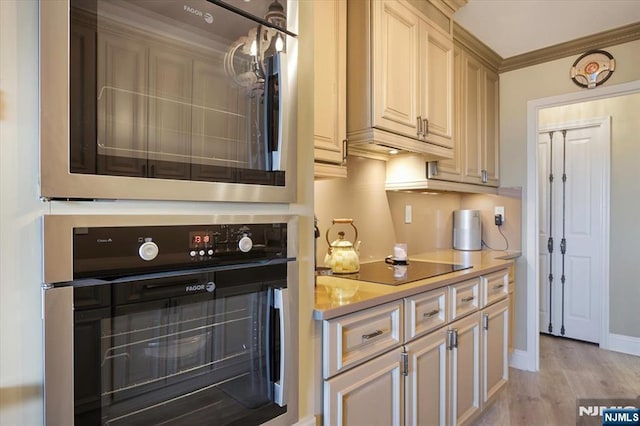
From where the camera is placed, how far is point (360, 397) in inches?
52.2

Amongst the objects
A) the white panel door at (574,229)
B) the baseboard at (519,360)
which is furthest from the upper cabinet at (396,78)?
the white panel door at (574,229)

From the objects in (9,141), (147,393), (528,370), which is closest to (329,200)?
(147,393)

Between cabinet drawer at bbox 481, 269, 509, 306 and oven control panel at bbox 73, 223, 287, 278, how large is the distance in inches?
63.5

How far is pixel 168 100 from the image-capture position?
792 mm

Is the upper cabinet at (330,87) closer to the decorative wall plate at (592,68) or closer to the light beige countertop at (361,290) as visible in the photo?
the light beige countertop at (361,290)

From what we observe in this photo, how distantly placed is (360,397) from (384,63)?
1449 millimetres

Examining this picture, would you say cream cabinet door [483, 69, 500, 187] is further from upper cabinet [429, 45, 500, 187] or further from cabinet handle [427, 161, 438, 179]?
cabinet handle [427, 161, 438, 179]

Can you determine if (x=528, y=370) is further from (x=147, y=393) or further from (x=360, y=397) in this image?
(x=147, y=393)

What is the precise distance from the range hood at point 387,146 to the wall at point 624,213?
7.45ft

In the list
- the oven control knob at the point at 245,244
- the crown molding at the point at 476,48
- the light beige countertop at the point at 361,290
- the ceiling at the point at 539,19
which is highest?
the ceiling at the point at 539,19

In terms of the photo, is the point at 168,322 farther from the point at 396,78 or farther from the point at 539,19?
the point at 539,19

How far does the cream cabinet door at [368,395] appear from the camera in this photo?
122 centimetres

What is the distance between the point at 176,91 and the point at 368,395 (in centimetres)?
118

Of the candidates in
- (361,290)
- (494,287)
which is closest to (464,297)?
(494,287)
